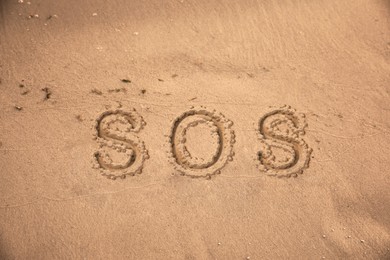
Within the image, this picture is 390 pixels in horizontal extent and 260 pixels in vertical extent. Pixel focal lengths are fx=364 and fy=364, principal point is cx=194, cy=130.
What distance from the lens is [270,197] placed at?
2129 mm

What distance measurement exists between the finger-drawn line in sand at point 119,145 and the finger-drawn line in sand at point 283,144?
74 centimetres

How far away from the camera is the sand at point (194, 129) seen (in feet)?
6.61

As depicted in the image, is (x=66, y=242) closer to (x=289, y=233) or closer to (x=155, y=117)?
(x=155, y=117)

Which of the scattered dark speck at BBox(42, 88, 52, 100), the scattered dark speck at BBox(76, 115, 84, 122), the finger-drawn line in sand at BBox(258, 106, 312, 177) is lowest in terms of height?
the finger-drawn line in sand at BBox(258, 106, 312, 177)

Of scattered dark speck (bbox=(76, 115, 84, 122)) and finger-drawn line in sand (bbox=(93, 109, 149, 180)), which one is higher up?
scattered dark speck (bbox=(76, 115, 84, 122))

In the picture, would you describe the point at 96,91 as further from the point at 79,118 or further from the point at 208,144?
the point at 208,144

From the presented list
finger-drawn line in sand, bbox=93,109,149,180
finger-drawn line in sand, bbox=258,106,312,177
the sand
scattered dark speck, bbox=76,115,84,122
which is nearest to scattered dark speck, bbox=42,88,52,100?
the sand

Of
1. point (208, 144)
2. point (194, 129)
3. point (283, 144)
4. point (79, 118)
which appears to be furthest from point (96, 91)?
point (283, 144)

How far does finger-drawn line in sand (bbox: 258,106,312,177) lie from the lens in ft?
7.24

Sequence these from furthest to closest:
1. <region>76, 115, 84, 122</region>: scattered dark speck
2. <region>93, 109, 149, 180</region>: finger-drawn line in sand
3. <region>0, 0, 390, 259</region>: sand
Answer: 1. <region>76, 115, 84, 122</region>: scattered dark speck
2. <region>93, 109, 149, 180</region>: finger-drawn line in sand
3. <region>0, 0, 390, 259</region>: sand

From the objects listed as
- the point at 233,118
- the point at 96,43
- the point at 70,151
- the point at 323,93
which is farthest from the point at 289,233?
the point at 96,43

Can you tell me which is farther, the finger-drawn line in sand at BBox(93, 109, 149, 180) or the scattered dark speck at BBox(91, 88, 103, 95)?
the scattered dark speck at BBox(91, 88, 103, 95)

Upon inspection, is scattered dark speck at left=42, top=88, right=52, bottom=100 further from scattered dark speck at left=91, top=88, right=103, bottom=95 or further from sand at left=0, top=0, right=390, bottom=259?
scattered dark speck at left=91, top=88, right=103, bottom=95

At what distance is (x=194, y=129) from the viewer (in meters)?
2.31
